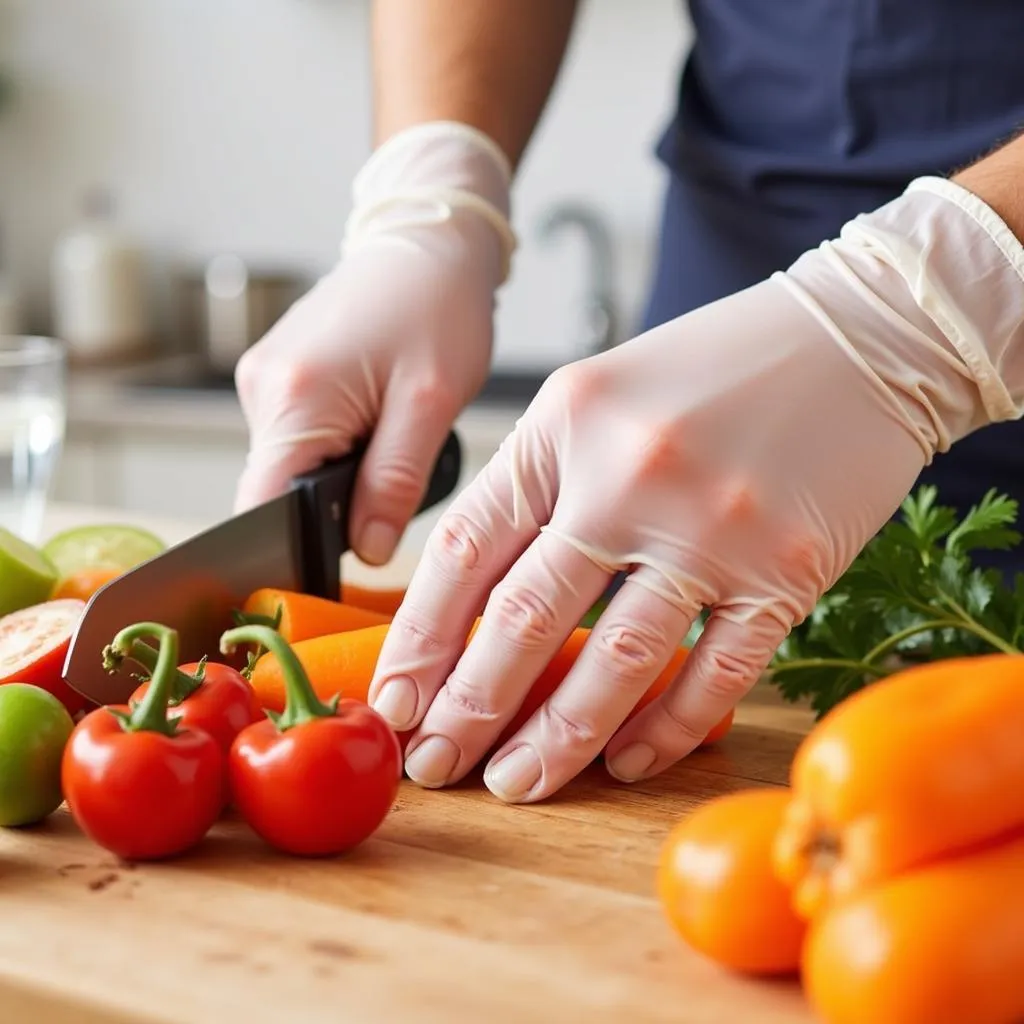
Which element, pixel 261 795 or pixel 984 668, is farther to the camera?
pixel 261 795

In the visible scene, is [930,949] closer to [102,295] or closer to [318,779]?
[318,779]

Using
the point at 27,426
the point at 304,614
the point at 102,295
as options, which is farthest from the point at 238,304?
the point at 304,614

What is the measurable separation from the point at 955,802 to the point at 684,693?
14.7 inches

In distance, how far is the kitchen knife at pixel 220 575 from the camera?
1046 millimetres

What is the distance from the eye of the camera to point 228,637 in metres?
0.93

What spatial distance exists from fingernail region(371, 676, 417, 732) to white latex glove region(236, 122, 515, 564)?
33 cm

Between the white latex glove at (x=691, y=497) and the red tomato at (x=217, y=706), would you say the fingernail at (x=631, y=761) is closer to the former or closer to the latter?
the white latex glove at (x=691, y=497)

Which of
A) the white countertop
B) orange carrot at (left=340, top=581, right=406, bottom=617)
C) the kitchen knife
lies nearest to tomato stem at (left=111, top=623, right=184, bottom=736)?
the kitchen knife

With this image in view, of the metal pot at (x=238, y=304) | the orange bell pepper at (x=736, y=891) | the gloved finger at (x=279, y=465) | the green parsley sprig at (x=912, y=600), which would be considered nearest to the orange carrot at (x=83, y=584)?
the gloved finger at (x=279, y=465)

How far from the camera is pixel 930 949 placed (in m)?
0.62

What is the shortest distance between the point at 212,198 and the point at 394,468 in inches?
96.8

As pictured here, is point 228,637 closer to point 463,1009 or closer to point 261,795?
point 261,795

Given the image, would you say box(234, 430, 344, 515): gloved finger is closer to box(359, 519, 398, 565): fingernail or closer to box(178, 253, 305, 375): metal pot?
box(359, 519, 398, 565): fingernail

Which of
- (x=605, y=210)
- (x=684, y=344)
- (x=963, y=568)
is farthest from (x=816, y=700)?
(x=605, y=210)
